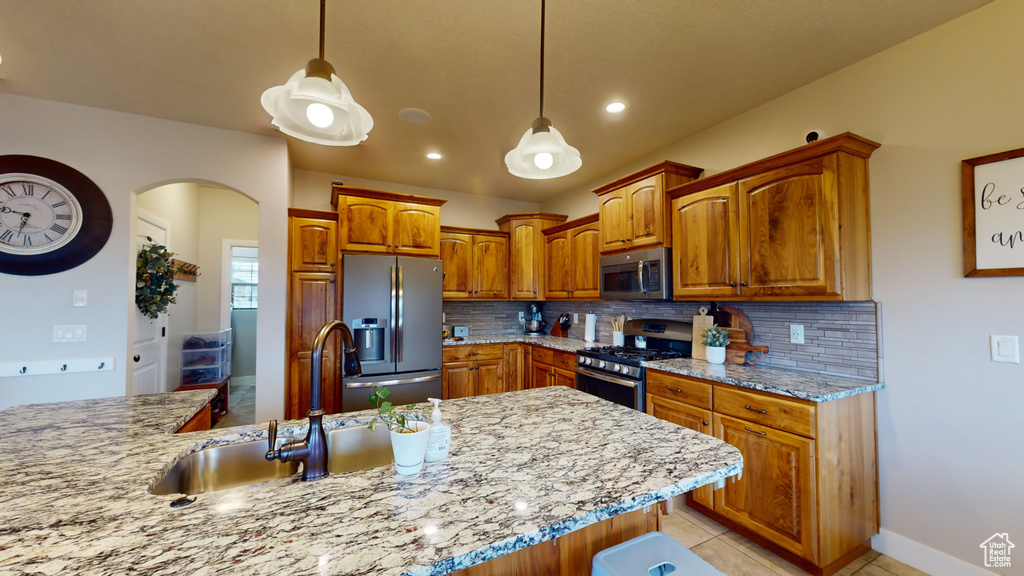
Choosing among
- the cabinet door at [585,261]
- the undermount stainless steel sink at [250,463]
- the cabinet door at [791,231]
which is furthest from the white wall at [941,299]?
the undermount stainless steel sink at [250,463]

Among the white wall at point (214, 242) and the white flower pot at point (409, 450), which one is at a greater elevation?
the white wall at point (214, 242)

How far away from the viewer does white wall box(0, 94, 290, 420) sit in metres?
2.51

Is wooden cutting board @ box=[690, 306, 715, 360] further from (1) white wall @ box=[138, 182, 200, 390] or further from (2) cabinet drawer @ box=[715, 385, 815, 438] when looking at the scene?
(1) white wall @ box=[138, 182, 200, 390]

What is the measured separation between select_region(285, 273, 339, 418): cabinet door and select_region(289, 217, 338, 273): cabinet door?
0.28 ft

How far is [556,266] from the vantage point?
4.32 m

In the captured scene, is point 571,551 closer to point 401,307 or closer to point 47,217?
point 401,307

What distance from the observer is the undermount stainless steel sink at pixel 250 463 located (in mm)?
1132

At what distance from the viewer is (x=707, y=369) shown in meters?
2.42

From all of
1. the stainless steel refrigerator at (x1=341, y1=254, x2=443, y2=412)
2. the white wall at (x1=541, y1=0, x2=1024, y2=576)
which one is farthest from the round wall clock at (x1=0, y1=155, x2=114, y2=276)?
the white wall at (x1=541, y1=0, x2=1024, y2=576)

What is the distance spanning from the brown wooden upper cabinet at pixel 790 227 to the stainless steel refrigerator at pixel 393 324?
7.52 ft

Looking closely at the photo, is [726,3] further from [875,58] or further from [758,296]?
[758,296]

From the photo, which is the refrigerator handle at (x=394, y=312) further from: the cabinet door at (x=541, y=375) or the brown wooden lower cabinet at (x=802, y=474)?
the brown wooden lower cabinet at (x=802, y=474)

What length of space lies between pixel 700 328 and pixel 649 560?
6.79ft

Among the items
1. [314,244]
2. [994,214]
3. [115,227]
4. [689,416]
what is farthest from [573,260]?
[115,227]
